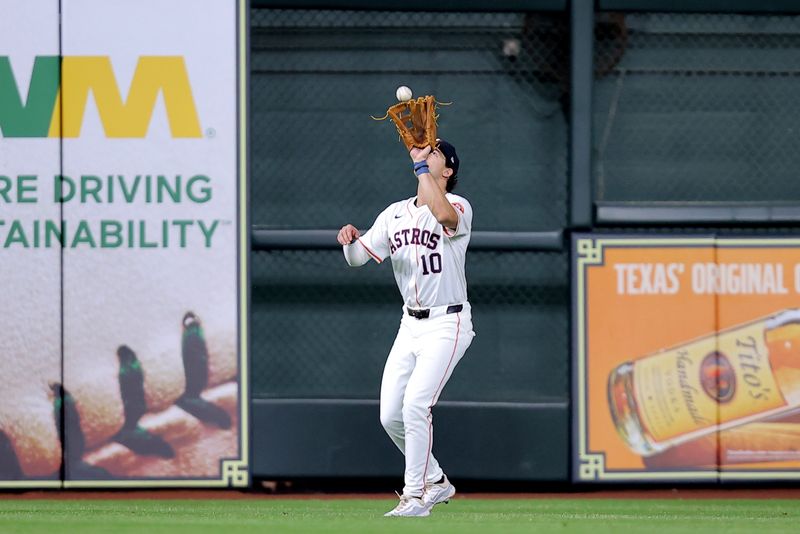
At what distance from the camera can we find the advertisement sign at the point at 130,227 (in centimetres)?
851

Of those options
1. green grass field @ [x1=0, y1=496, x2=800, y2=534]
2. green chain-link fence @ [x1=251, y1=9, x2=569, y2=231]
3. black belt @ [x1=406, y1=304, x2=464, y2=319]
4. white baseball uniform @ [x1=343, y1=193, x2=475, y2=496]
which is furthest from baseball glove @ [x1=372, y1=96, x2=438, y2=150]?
green grass field @ [x1=0, y1=496, x2=800, y2=534]

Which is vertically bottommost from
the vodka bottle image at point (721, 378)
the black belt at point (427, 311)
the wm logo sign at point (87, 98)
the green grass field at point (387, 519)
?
the green grass field at point (387, 519)

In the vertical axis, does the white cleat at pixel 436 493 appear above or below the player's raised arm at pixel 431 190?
below

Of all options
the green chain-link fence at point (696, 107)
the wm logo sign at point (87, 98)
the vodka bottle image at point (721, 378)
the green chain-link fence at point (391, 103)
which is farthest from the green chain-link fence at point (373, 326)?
the wm logo sign at point (87, 98)

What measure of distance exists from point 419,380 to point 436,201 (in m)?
0.84

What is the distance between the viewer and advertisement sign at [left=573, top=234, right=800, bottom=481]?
8.58m

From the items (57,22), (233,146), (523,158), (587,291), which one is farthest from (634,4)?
(57,22)

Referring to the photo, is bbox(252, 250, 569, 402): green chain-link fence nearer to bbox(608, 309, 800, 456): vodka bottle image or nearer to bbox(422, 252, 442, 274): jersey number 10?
bbox(608, 309, 800, 456): vodka bottle image

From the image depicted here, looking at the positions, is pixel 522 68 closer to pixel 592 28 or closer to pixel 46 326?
pixel 592 28

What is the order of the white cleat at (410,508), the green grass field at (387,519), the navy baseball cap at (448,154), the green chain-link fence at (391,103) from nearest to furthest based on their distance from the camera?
the green grass field at (387,519)
the white cleat at (410,508)
the navy baseball cap at (448,154)
the green chain-link fence at (391,103)

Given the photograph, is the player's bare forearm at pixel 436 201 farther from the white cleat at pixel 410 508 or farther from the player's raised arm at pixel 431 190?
the white cleat at pixel 410 508

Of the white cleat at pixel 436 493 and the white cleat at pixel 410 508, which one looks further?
the white cleat at pixel 436 493

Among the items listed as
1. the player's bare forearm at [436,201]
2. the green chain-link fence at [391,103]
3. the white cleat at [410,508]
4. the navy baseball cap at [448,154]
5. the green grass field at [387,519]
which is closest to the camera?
the green grass field at [387,519]

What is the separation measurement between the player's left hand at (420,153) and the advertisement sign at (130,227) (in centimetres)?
157
